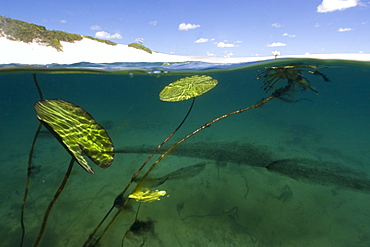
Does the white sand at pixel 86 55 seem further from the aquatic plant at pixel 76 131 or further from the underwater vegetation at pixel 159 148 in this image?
the aquatic plant at pixel 76 131

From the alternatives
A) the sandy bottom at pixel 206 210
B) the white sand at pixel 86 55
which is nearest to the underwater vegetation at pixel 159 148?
the sandy bottom at pixel 206 210

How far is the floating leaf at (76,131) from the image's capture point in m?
1.35

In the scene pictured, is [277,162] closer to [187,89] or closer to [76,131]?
[187,89]

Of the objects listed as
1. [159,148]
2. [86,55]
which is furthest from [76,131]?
[86,55]

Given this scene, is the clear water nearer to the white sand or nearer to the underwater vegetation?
the underwater vegetation

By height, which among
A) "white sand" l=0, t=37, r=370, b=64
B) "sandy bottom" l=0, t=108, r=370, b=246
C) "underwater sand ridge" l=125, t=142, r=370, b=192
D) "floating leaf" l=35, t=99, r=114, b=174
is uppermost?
"white sand" l=0, t=37, r=370, b=64

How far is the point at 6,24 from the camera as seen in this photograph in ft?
30.5

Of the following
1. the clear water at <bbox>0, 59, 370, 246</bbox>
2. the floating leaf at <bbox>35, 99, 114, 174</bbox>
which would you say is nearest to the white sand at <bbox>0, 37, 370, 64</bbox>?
the clear water at <bbox>0, 59, 370, 246</bbox>

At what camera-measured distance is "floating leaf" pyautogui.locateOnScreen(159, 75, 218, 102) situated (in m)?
2.65

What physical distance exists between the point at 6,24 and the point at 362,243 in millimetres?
13967

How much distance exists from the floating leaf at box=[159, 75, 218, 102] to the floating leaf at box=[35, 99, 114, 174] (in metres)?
1.18

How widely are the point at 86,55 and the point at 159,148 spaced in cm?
831

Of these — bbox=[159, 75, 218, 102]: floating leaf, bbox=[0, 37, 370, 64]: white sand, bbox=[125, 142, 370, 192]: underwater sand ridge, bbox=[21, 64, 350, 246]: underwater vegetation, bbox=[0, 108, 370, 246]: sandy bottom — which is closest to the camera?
bbox=[21, 64, 350, 246]: underwater vegetation

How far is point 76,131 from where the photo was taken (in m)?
1.52
